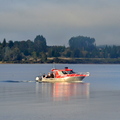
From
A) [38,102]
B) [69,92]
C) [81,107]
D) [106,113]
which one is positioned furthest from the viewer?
[69,92]

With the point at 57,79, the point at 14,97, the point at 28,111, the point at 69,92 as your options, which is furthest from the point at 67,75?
the point at 28,111

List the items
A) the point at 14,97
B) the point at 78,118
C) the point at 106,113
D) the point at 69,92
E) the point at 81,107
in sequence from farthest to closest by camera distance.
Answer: the point at 69,92, the point at 14,97, the point at 81,107, the point at 106,113, the point at 78,118

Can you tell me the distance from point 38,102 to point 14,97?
5.95 m

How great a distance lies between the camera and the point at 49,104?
48125mm

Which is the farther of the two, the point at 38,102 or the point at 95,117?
the point at 38,102

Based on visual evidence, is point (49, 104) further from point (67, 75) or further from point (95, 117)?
point (67, 75)

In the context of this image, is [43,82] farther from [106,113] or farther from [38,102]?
Answer: [106,113]

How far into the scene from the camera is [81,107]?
45781 mm

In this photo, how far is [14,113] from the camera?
136 feet

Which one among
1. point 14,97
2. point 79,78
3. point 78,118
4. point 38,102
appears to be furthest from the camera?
point 79,78

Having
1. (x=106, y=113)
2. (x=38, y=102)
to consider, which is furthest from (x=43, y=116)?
(x=38, y=102)

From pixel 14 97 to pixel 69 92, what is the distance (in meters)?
10.1

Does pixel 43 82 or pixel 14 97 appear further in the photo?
pixel 43 82

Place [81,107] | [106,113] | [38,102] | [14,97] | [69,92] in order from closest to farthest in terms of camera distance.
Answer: [106,113]
[81,107]
[38,102]
[14,97]
[69,92]
